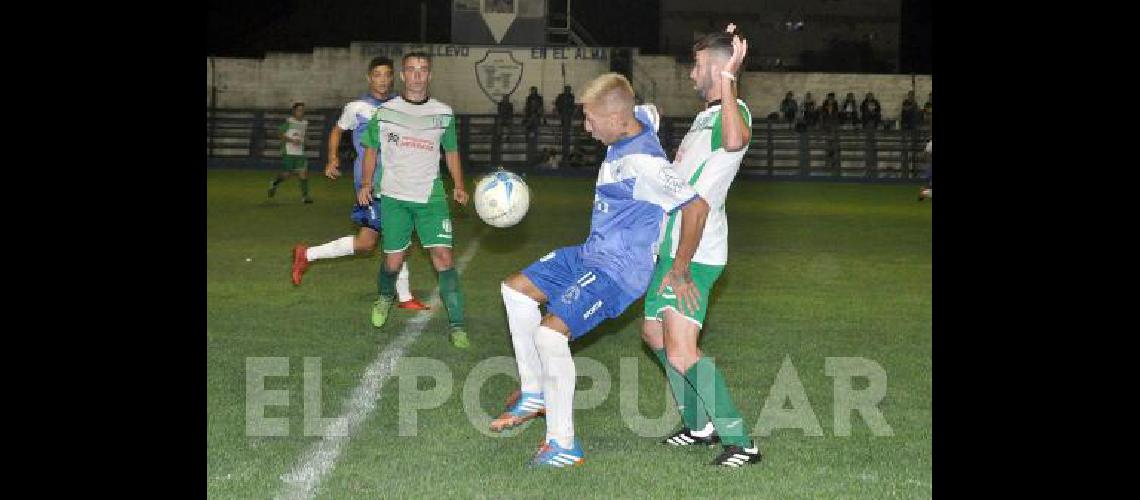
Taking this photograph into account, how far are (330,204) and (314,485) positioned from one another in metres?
18.0

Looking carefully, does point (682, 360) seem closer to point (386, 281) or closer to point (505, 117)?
point (386, 281)

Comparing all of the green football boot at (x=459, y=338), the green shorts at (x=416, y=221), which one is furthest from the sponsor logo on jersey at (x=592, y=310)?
the green shorts at (x=416, y=221)

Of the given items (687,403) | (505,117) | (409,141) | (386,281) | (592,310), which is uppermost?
(505,117)

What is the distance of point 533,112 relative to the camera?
121ft

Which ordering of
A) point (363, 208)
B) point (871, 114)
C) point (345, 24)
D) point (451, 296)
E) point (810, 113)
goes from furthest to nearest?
point (345, 24) < point (810, 113) < point (871, 114) < point (363, 208) < point (451, 296)

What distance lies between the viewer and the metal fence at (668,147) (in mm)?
36562

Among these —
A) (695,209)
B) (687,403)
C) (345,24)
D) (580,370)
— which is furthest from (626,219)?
(345,24)

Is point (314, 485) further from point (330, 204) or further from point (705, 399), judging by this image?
point (330, 204)

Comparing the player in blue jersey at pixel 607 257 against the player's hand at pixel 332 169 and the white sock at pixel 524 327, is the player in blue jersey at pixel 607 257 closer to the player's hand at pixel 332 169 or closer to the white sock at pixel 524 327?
the white sock at pixel 524 327

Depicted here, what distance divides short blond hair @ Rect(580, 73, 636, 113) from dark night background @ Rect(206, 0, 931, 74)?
37.2 metres

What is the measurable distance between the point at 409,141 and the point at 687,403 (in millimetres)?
4091

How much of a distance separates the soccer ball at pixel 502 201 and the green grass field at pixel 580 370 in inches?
41.2

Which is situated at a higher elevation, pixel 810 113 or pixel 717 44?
pixel 810 113
